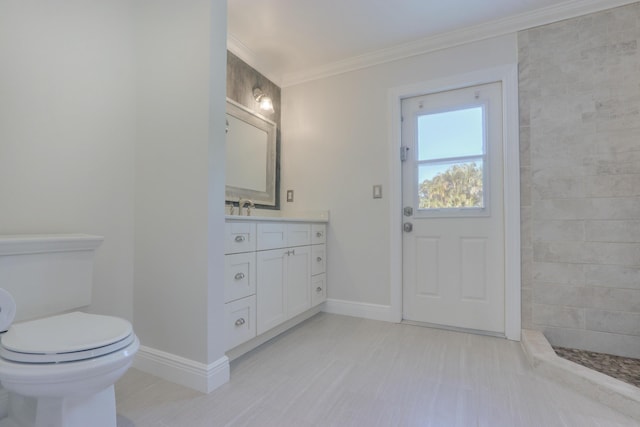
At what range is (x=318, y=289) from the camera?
2564 millimetres

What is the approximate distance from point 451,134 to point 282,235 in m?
1.56

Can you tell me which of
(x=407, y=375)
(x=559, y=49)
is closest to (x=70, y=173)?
(x=407, y=375)

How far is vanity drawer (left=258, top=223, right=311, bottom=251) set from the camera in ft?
6.23

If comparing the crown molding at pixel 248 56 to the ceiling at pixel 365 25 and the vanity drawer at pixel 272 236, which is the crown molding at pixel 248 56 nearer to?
the ceiling at pixel 365 25

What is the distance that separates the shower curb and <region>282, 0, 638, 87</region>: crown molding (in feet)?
7.07

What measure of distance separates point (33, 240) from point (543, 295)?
9.26 feet

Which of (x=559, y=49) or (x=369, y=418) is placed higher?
(x=559, y=49)

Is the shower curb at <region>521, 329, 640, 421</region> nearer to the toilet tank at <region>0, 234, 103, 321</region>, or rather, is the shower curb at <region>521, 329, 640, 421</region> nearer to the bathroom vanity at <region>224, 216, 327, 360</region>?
the bathroom vanity at <region>224, 216, 327, 360</region>

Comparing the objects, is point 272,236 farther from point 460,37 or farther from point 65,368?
point 460,37

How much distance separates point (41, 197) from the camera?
1388 mm

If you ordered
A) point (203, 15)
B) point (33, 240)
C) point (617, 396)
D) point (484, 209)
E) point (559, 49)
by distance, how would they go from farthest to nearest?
point (484, 209) < point (559, 49) < point (203, 15) < point (617, 396) < point (33, 240)

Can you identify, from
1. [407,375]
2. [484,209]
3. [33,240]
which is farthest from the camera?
[484,209]

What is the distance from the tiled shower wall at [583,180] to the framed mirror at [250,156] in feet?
6.64

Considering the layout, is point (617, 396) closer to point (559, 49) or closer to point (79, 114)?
point (559, 49)
